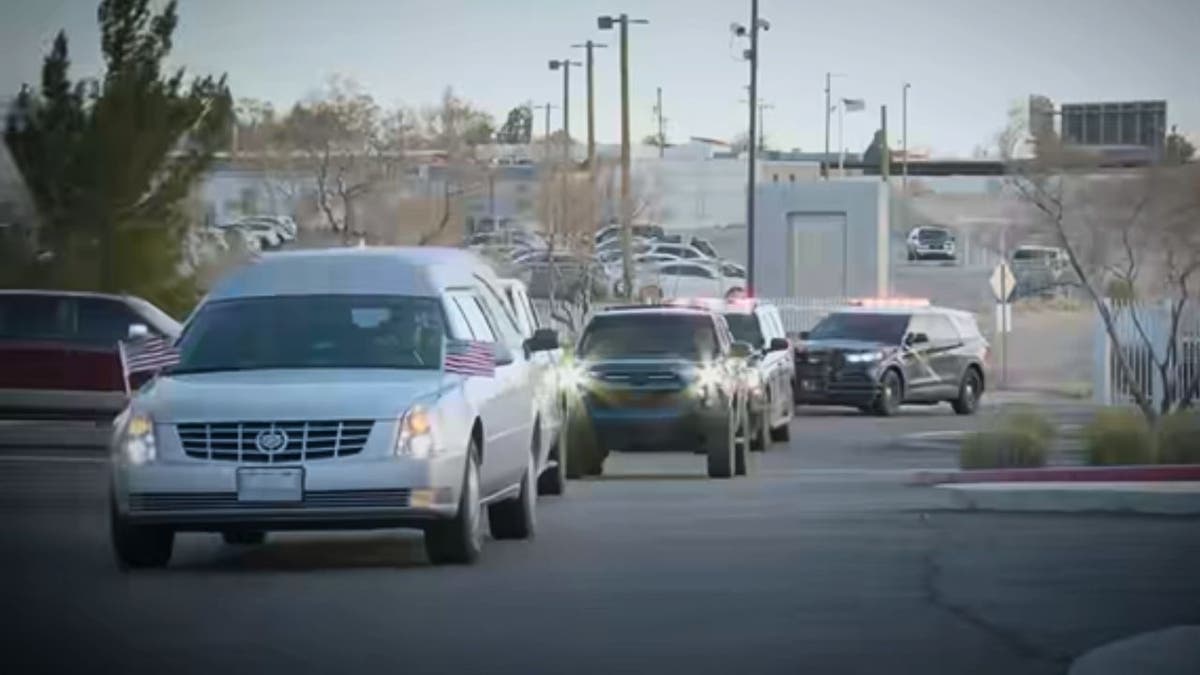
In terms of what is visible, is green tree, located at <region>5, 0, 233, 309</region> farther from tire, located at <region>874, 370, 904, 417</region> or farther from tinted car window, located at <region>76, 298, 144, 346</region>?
tire, located at <region>874, 370, 904, 417</region>

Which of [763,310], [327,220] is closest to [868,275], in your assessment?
[327,220]

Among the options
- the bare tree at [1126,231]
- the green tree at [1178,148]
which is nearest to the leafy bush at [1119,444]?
the bare tree at [1126,231]

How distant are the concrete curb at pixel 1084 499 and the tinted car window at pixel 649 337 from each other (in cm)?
608

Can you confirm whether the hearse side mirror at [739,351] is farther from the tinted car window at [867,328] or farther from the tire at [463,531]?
the tinted car window at [867,328]

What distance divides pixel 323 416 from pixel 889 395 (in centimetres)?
2722

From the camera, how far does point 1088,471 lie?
21.9 meters

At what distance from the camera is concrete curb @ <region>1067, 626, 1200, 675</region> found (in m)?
11.0

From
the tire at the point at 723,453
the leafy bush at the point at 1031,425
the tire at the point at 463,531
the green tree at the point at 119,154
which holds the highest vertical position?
the green tree at the point at 119,154

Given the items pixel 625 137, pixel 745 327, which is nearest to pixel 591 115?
pixel 625 137

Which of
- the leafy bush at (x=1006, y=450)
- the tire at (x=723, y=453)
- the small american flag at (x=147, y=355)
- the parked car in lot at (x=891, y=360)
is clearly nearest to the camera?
the small american flag at (x=147, y=355)

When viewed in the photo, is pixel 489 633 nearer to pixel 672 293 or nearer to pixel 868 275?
pixel 868 275

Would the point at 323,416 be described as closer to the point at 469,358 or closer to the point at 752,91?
the point at 469,358

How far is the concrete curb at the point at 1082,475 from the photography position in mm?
21562

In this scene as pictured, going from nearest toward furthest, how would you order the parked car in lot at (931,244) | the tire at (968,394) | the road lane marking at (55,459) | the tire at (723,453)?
the tire at (723,453), the road lane marking at (55,459), the tire at (968,394), the parked car in lot at (931,244)
